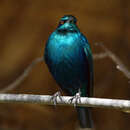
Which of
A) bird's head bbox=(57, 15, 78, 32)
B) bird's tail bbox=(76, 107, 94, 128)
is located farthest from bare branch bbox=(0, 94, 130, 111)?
bird's head bbox=(57, 15, 78, 32)

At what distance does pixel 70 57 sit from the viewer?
14.1 feet

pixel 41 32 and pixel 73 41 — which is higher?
pixel 41 32

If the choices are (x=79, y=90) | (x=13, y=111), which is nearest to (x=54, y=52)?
(x=79, y=90)

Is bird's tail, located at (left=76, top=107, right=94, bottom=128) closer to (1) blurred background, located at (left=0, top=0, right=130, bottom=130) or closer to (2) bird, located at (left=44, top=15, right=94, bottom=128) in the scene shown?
(2) bird, located at (left=44, top=15, right=94, bottom=128)

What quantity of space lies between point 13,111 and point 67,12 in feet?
6.13

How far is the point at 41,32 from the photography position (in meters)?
5.90

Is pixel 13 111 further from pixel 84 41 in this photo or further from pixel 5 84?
pixel 84 41

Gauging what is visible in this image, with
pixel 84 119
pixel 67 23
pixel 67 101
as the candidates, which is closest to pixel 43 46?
pixel 67 23

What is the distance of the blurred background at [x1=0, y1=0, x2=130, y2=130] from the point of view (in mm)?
5801

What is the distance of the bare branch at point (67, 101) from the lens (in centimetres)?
334

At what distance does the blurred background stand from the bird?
4.66ft

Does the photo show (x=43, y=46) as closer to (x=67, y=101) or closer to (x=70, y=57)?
(x=70, y=57)

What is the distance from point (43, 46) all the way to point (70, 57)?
65.5 inches

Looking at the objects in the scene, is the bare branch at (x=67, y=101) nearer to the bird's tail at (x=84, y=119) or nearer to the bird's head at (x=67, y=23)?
the bird's tail at (x=84, y=119)
